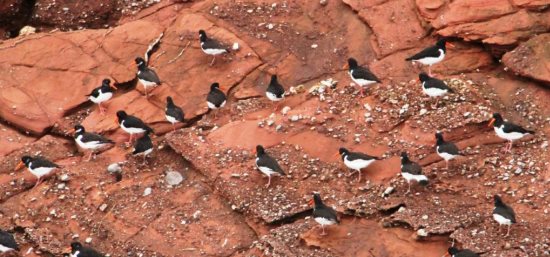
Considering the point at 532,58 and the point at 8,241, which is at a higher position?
the point at 532,58

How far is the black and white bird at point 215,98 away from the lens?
2277 centimetres

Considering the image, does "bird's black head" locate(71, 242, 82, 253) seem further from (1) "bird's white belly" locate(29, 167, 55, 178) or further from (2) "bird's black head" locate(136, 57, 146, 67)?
(2) "bird's black head" locate(136, 57, 146, 67)

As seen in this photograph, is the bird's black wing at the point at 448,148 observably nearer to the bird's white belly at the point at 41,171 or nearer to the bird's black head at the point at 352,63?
the bird's black head at the point at 352,63

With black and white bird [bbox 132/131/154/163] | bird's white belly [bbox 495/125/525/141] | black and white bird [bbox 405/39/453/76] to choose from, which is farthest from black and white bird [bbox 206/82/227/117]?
bird's white belly [bbox 495/125/525/141]

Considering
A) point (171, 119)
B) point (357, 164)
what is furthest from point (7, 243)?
point (357, 164)

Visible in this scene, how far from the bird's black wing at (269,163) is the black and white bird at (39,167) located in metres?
4.50

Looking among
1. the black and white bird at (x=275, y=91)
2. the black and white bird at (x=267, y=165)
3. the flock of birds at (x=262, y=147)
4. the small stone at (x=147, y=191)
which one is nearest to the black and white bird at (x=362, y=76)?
the flock of birds at (x=262, y=147)

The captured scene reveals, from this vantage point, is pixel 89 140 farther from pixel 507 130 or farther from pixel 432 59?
pixel 507 130

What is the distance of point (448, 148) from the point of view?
1980 centimetres

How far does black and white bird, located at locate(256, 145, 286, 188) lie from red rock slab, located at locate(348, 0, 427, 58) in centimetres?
411

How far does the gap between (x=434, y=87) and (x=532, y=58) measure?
221cm

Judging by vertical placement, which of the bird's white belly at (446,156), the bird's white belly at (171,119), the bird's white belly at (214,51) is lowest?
the bird's white belly at (171,119)

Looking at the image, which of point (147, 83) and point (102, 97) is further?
point (102, 97)

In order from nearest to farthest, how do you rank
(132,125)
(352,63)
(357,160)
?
(357,160) < (352,63) < (132,125)
